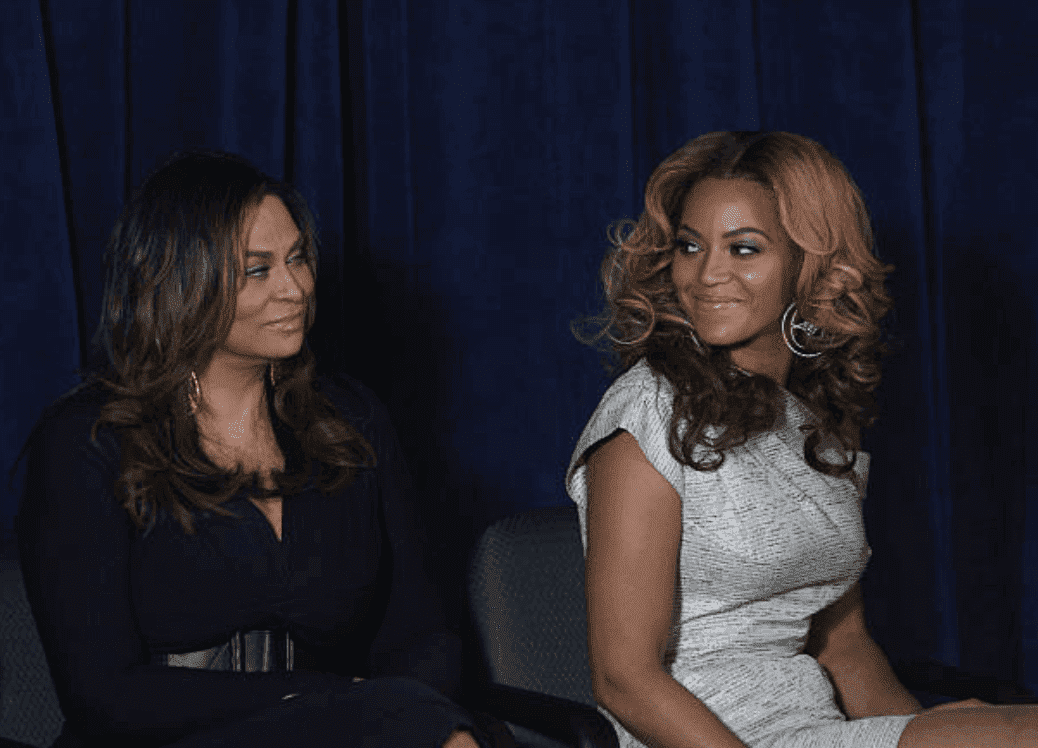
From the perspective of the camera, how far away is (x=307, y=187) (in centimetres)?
207

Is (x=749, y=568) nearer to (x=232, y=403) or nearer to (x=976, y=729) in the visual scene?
(x=976, y=729)

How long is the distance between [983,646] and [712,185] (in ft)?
4.70

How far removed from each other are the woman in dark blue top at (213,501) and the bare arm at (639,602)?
29 centimetres

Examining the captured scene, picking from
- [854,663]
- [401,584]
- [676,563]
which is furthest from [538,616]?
[854,663]

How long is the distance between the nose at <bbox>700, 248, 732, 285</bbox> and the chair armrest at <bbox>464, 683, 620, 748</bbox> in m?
0.55

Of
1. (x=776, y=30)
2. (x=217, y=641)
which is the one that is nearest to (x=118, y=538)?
(x=217, y=641)

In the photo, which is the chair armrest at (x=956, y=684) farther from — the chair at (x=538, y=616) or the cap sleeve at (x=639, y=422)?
the cap sleeve at (x=639, y=422)

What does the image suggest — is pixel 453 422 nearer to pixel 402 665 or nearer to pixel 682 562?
pixel 402 665

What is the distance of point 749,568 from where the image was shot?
148 centimetres

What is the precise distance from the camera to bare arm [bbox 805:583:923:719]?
65.7 inches

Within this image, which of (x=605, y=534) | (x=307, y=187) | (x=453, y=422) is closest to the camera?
(x=605, y=534)

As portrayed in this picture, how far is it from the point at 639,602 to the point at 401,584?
1.52 ft

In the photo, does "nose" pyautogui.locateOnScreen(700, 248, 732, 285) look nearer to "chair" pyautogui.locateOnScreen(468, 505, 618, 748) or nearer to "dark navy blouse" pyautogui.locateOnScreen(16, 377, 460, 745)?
"chair" pyautogui.locateOnScreen(468, 505, 618, 748)

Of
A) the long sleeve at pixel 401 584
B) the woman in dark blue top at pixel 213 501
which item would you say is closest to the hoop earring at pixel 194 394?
the woman in dark blue top at pixel 213 501
